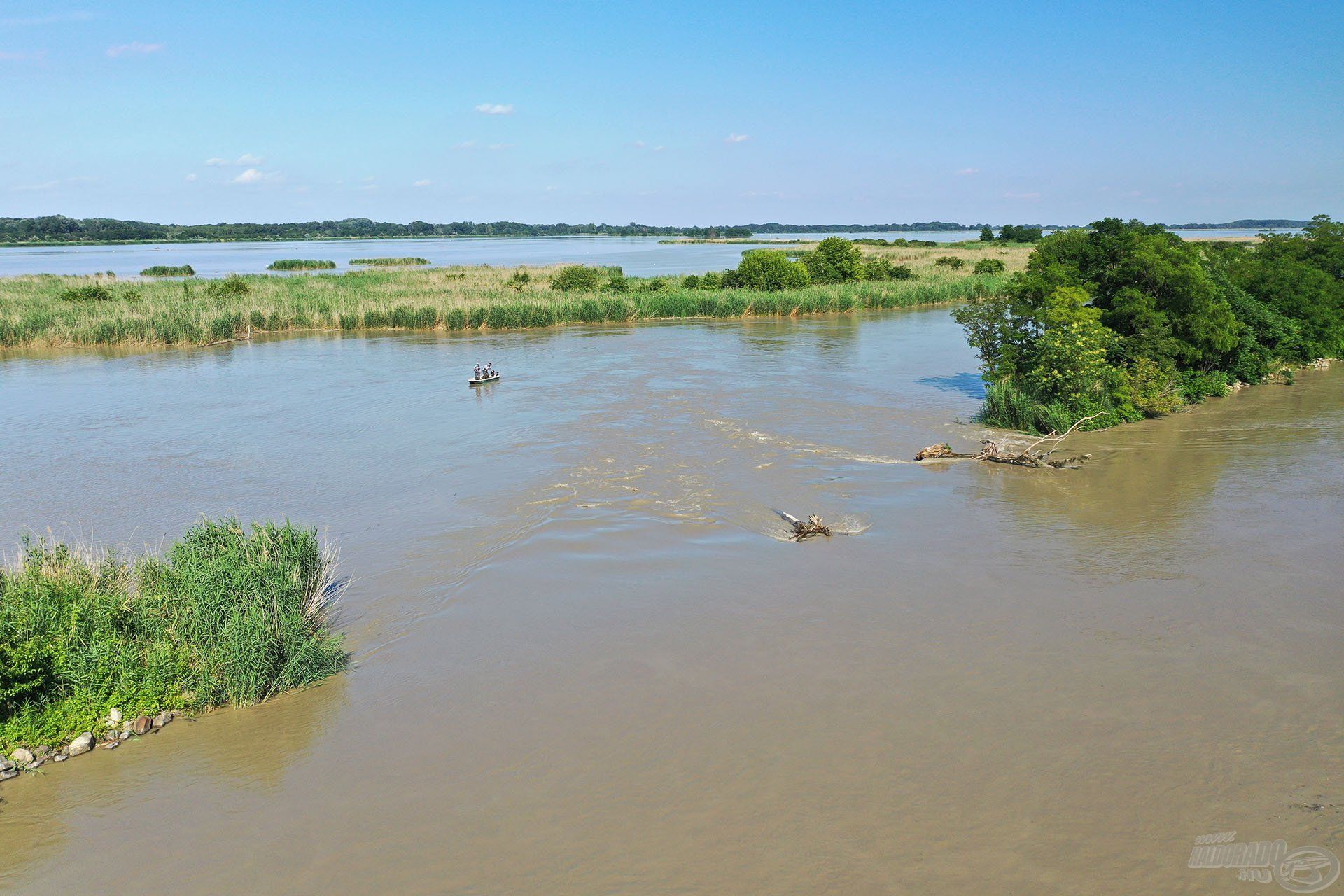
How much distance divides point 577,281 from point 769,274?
9.95 metres

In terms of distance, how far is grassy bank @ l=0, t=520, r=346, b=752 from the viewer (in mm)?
7500

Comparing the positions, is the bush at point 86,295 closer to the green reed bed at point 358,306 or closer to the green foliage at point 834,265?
the green reed bed at point 358,306

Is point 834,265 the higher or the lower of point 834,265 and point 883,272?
the higher

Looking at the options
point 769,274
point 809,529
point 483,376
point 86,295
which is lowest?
point 809,529

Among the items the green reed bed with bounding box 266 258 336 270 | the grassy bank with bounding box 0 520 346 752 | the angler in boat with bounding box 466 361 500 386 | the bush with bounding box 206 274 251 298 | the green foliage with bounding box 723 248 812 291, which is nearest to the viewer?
the grassy bank with bounding box 0 520 346 752

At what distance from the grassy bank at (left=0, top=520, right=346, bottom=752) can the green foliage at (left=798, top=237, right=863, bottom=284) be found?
43908mm

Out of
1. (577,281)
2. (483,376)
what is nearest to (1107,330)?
(483,376)

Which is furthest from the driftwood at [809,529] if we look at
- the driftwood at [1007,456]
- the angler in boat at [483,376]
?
the angler in boat at [483,376]

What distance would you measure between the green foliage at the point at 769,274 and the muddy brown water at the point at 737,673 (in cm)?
2742

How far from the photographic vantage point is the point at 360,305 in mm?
40344

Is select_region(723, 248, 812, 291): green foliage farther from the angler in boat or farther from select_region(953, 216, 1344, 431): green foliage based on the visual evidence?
select_region(953, 216, 1344, 431): green foliage

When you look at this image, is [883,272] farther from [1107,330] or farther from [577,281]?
[1107,330]

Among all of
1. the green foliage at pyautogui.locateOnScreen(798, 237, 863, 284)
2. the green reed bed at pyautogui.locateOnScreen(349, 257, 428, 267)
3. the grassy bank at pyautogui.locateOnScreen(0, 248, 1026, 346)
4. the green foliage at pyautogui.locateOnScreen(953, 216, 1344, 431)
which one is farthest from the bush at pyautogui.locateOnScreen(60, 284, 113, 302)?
the green reed bed at pyautogui.locateOnScreen(349, 257, 428, 267)

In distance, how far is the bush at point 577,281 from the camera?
4691 centimetres
